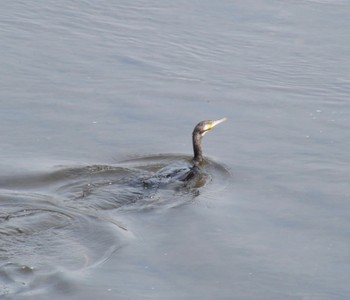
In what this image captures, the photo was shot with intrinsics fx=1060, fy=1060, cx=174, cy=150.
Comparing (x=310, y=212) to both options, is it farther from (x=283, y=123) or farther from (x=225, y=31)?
(x=225, y=31)

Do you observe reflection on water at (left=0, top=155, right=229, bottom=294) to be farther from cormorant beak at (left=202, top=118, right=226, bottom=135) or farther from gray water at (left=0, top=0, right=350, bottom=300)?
cormorant beak at (left=202, top=118, right=226, bottom=135)

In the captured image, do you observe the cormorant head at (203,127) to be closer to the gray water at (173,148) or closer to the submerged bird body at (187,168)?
the submerged bird body at (187,168)

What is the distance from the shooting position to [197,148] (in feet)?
42.0

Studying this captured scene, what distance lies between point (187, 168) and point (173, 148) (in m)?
0.67

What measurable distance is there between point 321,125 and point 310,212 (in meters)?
2.65

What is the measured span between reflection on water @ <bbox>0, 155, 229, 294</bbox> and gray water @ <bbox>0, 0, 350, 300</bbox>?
0.08ft

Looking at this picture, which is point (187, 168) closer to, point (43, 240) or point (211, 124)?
point (211, 124)

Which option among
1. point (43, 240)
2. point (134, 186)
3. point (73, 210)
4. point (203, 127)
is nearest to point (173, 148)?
point (203, 127)

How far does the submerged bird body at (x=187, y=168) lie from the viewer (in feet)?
41.0

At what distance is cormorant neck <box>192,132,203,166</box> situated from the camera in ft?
42.0

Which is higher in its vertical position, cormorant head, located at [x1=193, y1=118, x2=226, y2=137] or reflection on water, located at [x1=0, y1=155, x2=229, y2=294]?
cormorant head, located at [x1=193, y1=118, x2=226, y2=137]

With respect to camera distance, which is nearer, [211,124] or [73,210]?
[73,210]

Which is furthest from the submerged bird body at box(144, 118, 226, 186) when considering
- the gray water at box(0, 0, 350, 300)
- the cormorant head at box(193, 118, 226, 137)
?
the gray water at box(0, 0, 350, 300)

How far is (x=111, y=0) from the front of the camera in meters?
18.7
